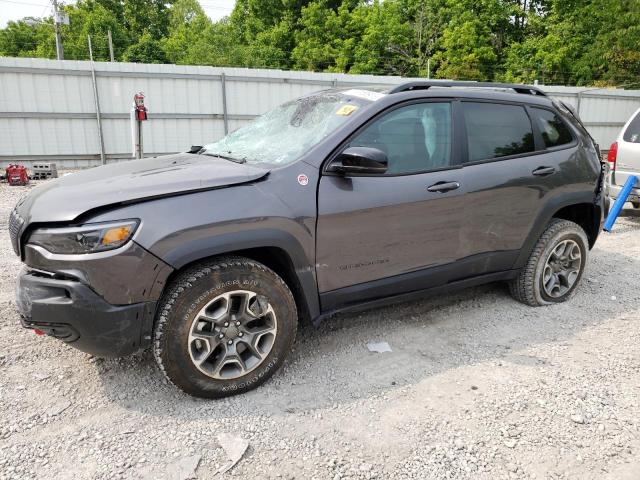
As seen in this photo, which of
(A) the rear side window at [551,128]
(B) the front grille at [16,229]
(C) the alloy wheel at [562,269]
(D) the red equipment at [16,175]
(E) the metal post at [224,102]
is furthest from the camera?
(E) the metal post at [224,102]

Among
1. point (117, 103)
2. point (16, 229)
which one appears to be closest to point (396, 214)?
point (16, 229)

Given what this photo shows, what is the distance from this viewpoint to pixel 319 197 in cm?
281

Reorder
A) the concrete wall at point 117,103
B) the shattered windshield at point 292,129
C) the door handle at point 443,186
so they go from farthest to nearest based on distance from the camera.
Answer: the concrete wall at point 117,103
the door handle at point 443,186
the shattered windshield at point 292,129

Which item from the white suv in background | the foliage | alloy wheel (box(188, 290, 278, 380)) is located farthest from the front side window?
the foliage

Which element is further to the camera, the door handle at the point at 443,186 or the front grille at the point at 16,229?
the door handle at the point at 443,186

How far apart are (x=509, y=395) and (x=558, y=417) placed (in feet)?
0.91

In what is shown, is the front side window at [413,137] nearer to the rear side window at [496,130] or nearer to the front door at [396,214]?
the front door at [396,214]

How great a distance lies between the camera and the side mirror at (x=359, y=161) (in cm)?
281

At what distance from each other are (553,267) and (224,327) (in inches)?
115

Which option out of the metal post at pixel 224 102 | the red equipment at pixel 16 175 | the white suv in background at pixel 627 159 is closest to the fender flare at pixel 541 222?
the white suv in background at pixel 627 159

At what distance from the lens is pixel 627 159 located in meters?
6.91

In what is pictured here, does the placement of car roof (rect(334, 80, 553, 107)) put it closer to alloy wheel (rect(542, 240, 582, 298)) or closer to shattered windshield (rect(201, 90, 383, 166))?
shattered windshield (rect(201, 90, 383, 166))

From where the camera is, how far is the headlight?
2.31 m

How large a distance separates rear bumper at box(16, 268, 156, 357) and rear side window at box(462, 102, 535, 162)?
2.48 meters
